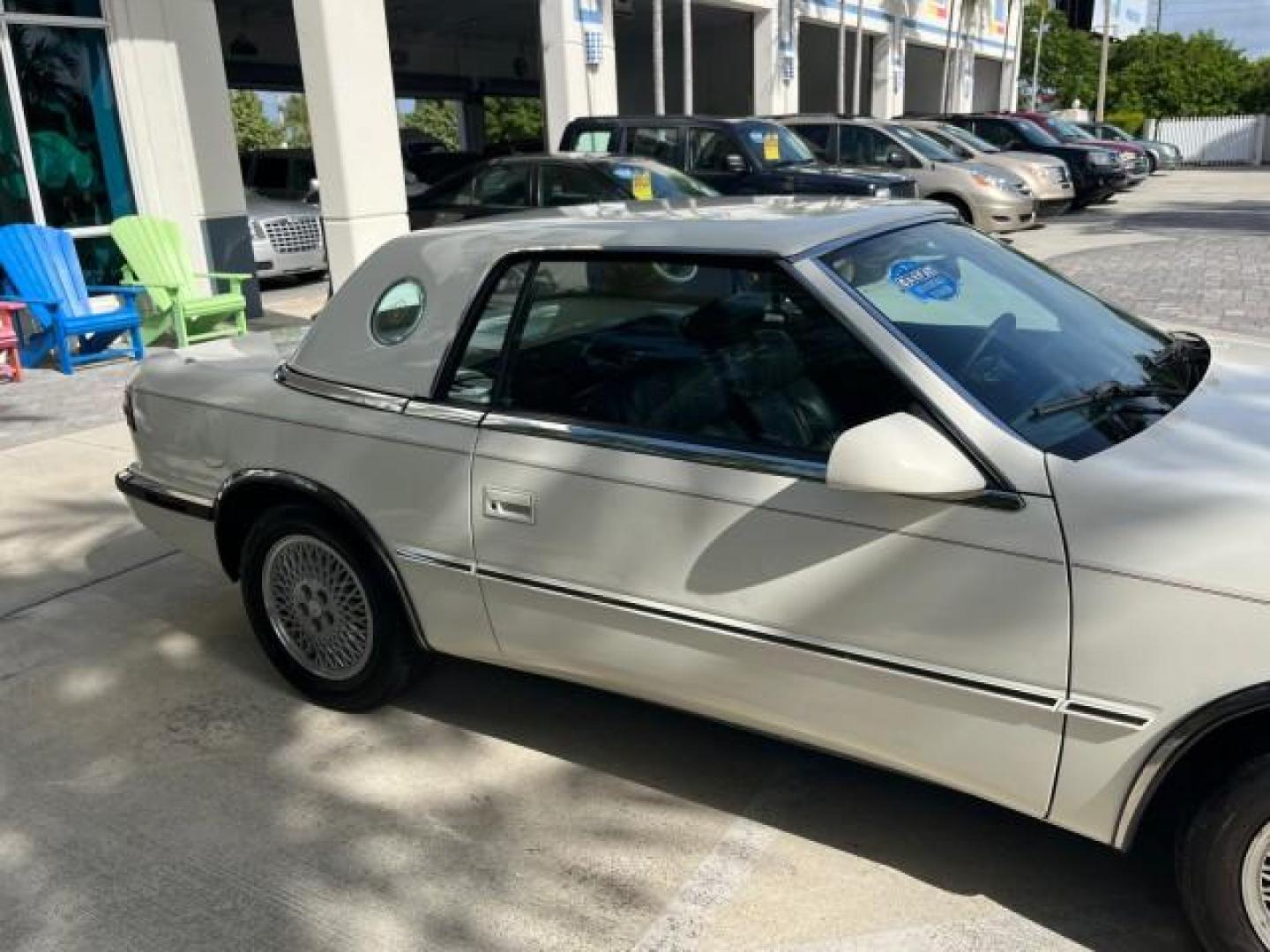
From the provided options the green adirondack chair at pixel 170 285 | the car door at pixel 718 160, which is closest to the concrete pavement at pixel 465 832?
the green adirondack chair at pixel 170 285

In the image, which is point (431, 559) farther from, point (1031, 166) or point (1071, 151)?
point (1071, 151)

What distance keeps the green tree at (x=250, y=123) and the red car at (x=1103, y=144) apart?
178 ft

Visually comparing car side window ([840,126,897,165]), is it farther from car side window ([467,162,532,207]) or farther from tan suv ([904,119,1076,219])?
car side window ([467,162,532,207])

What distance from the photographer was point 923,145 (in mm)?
15734

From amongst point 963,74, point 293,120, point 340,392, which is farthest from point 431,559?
point 293,120

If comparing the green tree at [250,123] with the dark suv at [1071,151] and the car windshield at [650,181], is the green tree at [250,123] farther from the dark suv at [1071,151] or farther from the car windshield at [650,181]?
the car windshield at [650,181]

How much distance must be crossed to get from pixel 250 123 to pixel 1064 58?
5060cm

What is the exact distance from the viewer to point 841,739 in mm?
2611

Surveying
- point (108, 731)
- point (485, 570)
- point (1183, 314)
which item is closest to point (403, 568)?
point (485, 570)

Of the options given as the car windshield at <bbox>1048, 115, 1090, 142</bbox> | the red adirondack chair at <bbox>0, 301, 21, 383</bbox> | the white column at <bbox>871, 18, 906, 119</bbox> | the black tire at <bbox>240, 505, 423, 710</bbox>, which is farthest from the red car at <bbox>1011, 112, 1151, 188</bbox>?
the black tire at <bbox>240, 505, 423, 710</bbox>

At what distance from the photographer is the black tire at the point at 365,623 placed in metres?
3.40

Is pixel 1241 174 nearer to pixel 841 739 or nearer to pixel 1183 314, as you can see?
pixel 1183 314

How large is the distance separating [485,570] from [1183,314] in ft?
27.0

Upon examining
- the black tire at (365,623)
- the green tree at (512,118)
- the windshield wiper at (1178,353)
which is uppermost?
the green tree at (512,118)
